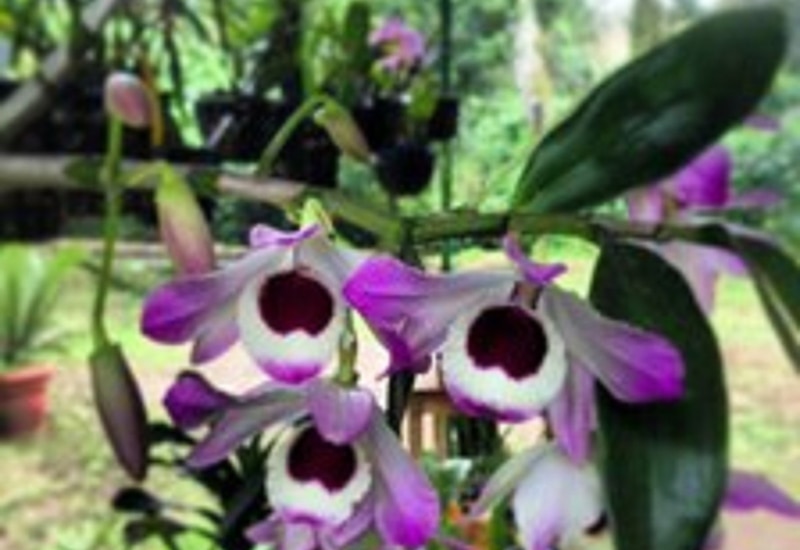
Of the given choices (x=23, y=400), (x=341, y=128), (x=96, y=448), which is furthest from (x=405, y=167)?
(x=23, y=400)

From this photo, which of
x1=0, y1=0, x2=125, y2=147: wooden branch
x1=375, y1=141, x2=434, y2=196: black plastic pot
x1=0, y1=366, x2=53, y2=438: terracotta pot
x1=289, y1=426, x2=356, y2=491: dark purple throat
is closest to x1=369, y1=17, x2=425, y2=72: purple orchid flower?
x1=375, y1=141, x2=434, y2=196: black plastic pot

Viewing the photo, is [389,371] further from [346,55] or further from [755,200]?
[346,55]

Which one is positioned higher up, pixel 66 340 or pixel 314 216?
pixel 314 216

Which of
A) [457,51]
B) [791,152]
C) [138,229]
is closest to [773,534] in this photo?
[791,152]

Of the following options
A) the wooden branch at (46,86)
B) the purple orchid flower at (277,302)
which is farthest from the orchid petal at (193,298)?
the wooden branch at (46,86)

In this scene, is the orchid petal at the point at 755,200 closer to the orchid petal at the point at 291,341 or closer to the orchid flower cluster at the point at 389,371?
the orchid flower cluster at the point at 389,371

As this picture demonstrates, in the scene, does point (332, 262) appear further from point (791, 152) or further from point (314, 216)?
point (791, 152)

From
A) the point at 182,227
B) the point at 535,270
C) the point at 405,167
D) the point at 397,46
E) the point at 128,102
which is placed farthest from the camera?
the point at 397,46
